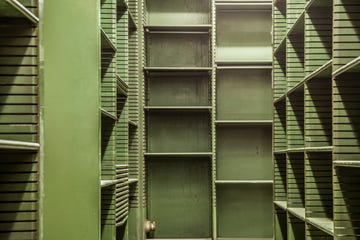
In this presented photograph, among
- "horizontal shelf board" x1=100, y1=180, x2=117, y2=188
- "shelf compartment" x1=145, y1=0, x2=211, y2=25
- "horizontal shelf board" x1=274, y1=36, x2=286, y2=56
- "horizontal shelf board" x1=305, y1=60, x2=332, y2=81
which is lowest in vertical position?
"horizontal shelf board" x1=100, y1=180, x2=117, y2=188

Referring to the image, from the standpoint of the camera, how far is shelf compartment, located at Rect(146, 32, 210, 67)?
6043 mm

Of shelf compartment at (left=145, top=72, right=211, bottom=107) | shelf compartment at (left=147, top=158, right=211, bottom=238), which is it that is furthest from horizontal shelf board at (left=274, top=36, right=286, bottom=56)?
shelf compartment at (left=147, top=158, right=211, bottom=238)

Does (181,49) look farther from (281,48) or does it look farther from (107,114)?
(107,114)

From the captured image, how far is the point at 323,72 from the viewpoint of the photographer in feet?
10.3

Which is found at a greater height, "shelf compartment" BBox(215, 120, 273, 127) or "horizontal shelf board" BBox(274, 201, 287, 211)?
"shelf compartment" BBox(215, 120, 273, 127)

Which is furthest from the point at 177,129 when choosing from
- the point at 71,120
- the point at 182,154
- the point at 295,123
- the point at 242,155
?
the point at 71,120

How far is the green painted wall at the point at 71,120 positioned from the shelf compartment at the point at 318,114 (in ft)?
4.97

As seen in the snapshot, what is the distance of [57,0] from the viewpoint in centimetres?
280

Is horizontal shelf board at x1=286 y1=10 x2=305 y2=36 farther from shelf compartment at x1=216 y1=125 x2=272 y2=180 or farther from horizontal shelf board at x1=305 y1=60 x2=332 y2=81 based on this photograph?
shelf compartment at x1=216 y1=125 x2=272 y2=180

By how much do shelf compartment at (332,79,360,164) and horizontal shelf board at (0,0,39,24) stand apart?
1642 millimetres

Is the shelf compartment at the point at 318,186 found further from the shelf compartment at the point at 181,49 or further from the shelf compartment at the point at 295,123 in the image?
the shelf compartment at the point at 181,49

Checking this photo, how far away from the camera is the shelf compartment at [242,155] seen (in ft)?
19.6

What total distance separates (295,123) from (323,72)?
3.45 feet

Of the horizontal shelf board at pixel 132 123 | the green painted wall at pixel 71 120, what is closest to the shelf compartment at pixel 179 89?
the horizontal shelf board at pixel 132 123
